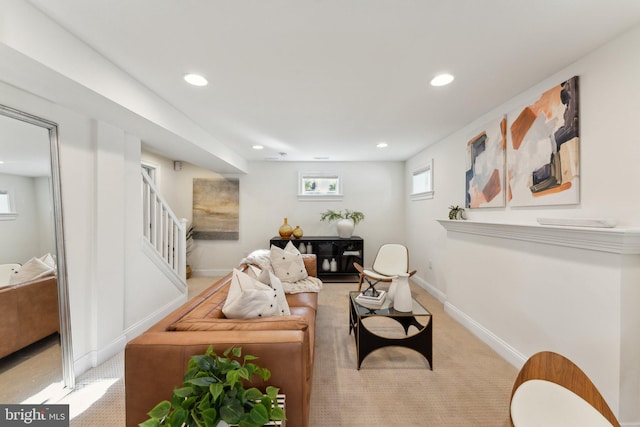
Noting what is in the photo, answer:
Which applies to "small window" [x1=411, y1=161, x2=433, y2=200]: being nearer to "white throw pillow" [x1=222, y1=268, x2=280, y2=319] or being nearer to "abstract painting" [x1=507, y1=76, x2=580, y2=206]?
"abstract painting" [x1=507, y1=76, x2=580, y2=206]

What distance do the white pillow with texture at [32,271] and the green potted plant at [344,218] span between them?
3.60 m

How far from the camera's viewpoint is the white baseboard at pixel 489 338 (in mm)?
2004

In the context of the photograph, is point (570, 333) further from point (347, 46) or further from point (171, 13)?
point (171, 13)

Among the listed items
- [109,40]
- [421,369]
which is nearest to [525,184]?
[421,369]

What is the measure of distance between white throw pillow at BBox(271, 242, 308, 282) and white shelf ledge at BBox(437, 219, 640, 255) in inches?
72.7

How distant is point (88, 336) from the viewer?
1981 millimetres

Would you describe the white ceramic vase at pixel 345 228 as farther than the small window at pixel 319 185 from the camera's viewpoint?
No

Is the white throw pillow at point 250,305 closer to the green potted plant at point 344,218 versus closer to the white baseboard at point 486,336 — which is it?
the white baseboard at point 486,336

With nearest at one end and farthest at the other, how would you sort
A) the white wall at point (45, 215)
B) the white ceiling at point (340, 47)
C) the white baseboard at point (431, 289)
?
the white ceiling at point (340, 47) < the white wall at point (45, 215) < the white baseboard at point (431, 289)

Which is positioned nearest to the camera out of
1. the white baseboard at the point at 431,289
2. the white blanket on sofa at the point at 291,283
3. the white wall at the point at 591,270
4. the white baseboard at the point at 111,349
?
the white wall at the point at 591,270

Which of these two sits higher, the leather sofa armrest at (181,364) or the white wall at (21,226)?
the white wall at (21,226)

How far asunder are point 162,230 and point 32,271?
4.89ft

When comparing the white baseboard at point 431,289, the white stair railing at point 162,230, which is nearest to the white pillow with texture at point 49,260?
the white stair railing at point 162,230

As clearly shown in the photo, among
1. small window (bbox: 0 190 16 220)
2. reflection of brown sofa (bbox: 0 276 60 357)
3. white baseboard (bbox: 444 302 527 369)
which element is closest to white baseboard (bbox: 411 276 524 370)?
white baseboard (bbox: 444 302 527 369)
